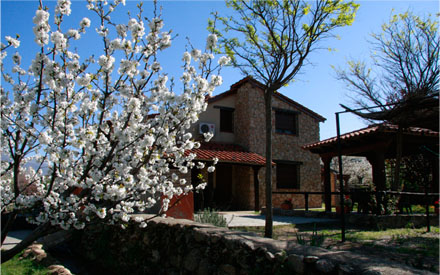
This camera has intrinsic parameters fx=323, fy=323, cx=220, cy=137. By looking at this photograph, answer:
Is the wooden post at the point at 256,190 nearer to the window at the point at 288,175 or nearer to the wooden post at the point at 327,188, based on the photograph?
the window at the point at 288,175

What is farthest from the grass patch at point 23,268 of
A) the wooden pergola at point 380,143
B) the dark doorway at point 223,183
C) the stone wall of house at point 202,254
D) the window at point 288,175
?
the window at point 288,175

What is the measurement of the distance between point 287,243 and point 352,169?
24.8m

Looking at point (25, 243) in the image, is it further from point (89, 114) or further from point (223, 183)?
point (223, 183)

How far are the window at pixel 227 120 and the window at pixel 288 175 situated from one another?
9.73 feet

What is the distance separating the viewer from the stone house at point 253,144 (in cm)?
1483

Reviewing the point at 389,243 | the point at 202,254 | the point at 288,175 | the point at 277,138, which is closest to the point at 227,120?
the point at 277,138

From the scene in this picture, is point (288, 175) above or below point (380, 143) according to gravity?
below

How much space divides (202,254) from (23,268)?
10.3 ft

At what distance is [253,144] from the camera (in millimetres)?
15523

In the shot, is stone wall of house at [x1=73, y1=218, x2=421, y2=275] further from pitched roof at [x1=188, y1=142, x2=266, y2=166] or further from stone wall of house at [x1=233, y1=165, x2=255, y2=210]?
stone wall of house at [x1=233, y1=165, x2=255, y2=210]

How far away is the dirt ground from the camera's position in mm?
4466

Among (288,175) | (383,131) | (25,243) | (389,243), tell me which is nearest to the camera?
(25,243)

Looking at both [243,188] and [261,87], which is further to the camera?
[261,87]

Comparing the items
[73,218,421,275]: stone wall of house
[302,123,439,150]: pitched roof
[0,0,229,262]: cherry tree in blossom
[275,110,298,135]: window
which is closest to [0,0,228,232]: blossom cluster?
[0,0,229,262]: cherry tree in blossom
